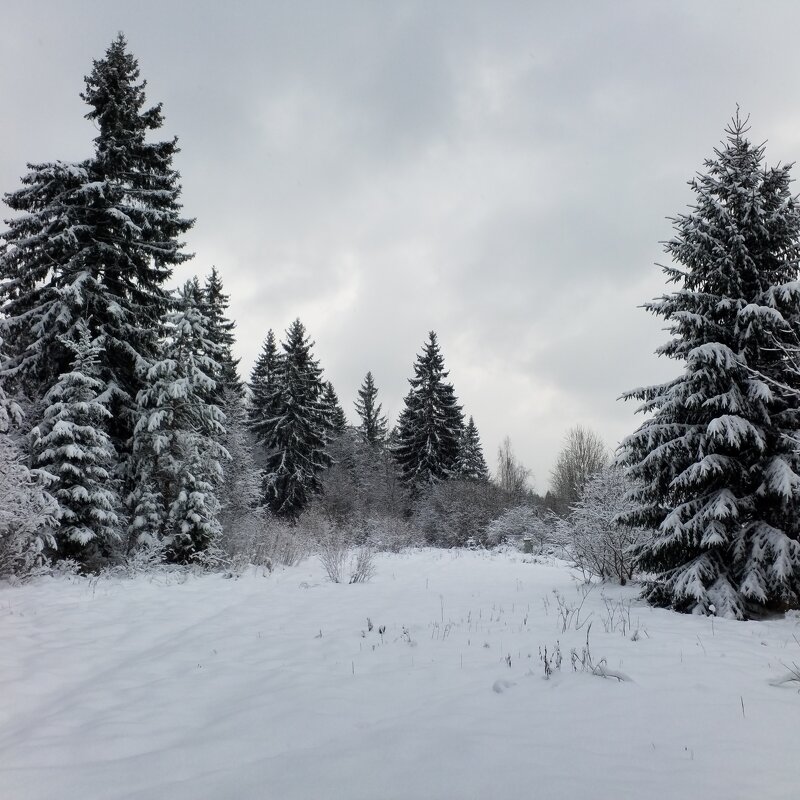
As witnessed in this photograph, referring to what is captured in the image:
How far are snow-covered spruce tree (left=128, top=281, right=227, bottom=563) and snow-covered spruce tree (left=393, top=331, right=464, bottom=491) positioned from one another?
22.4 m

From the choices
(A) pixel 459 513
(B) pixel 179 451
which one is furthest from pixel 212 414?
(A) pixel 459 513

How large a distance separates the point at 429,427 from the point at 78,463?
Answer: 89.5ft

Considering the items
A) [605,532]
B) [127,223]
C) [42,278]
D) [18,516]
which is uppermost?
[127,223]

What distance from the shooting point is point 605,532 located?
1015cm

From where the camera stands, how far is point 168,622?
686cm

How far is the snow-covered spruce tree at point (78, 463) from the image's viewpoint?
10.6 m

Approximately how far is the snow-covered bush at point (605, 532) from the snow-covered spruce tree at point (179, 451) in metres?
9.02

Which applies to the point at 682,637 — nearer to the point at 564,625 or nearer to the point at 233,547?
the point at 564,625

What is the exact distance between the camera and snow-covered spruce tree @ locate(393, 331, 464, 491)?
35.6m

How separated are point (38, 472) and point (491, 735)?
1067cm

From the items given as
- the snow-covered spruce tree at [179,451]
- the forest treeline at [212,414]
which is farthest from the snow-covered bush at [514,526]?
the snow-covered spruce tree at [179,451]

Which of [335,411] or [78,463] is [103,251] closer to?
[78,463]

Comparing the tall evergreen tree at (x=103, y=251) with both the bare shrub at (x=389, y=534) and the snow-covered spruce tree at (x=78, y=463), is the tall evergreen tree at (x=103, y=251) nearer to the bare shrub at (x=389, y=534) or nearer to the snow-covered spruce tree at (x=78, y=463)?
the snow-covered spruce tree at (x=78, y=463)

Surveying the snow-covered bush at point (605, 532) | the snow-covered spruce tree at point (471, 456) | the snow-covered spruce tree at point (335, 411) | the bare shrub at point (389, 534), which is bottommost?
the bare shrub at point (389, 534)
